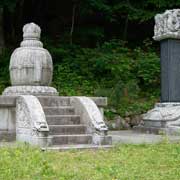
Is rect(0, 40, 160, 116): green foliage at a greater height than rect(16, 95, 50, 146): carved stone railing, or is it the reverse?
rect(0, 40, 160, 116): green foliage

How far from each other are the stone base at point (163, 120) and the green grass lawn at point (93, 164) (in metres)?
3.48

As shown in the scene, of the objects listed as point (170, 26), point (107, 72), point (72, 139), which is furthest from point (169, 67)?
point (72, 139)

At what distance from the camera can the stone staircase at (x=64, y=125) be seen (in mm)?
8781

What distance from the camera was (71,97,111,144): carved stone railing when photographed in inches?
351

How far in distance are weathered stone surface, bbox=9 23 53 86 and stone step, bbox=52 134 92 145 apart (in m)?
1.70

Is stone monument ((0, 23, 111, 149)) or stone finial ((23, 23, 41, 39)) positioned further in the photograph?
stone finial ((23, 23, 41, 39))

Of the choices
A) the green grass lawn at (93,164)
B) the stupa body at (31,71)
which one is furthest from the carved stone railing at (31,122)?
the stupa body at (31,71)

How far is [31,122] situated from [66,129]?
32.3 inches

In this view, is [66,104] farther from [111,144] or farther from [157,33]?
[157,33]

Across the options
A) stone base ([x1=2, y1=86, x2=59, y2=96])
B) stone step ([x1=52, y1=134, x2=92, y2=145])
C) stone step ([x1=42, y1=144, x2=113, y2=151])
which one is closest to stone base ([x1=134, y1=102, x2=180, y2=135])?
stone step ([x1=52, y1=134, x2=92, y2=145])

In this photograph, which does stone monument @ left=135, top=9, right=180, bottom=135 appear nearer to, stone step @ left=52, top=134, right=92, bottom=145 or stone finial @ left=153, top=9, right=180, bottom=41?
stone finial @ left=153, top=9, right=180, bottom=41

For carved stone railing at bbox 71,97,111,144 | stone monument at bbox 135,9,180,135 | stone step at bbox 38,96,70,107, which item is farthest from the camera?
stone monument at bbox 135,9,180,135

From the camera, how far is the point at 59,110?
9.62 meters

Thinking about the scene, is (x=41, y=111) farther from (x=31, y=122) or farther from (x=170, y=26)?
(x=170, y=26)
